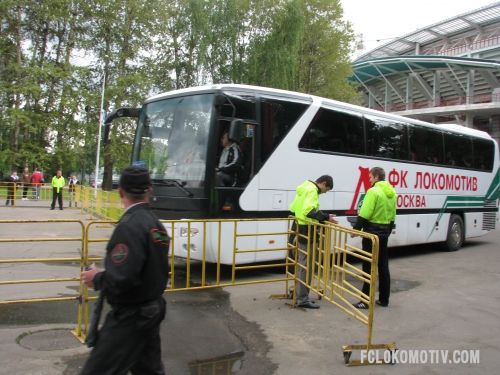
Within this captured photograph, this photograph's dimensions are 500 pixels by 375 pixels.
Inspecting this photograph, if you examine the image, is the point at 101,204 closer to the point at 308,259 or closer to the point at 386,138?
the point at 386,138

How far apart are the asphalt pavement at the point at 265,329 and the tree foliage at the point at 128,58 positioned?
26.0m

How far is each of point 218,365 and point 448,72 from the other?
50.1 metres

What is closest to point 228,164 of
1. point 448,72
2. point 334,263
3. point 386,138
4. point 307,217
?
point 307,217

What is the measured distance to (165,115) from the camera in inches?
333

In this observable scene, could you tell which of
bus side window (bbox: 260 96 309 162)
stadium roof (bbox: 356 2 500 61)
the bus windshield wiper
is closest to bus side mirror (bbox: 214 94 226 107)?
bus side window (bbox: 260 96 309 162)

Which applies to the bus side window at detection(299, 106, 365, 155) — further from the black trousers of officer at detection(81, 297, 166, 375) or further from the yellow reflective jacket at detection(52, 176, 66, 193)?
the yellow reflective jacket at detection(52, 176, 66, 193)

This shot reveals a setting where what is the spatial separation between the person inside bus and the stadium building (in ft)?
137

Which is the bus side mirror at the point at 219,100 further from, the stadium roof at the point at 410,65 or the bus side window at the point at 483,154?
the stadium roof at the point at 410,65

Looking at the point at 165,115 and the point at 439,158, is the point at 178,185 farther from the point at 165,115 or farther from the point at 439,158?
the point at 439,158

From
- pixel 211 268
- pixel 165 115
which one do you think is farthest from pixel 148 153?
pixel 211 268

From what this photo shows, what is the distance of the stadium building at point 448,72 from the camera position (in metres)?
43.8

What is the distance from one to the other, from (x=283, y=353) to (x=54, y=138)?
3539 cm

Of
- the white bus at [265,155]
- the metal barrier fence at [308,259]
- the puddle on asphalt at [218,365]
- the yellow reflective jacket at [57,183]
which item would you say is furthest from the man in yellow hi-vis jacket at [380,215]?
the yellow reflective jacket at [57,183]

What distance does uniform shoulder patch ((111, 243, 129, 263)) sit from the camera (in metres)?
2.52
